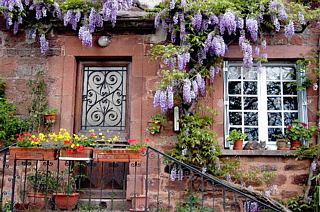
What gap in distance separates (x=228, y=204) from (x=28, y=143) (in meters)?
2.95

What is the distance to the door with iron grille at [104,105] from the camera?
692 cm

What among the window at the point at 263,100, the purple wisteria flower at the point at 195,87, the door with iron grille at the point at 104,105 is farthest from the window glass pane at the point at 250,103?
the door with iron grille at the point at 104,105

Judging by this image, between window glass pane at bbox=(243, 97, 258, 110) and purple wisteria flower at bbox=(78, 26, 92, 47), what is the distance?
2599mm

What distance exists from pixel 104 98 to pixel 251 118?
92.2 inches

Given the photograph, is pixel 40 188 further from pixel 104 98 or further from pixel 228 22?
pixel 228 22

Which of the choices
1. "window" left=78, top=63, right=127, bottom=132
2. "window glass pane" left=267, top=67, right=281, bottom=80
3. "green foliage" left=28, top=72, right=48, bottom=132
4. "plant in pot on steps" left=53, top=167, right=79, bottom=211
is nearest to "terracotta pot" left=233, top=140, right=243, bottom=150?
"window glass pane" left=267, top=67, right=281, bottom=80

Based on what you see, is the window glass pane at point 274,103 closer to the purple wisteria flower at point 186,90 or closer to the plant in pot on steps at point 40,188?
the purple wisteria flower at point 186,90

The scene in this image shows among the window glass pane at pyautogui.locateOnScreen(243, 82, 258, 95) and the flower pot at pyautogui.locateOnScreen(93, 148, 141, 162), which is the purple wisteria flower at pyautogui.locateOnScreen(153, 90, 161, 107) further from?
the window glass pane at pyautogui.locateOnScreen(243, 82, 258, 95)

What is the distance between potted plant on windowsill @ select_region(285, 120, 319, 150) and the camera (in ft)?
21.9

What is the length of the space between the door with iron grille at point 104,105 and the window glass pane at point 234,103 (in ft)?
5.48

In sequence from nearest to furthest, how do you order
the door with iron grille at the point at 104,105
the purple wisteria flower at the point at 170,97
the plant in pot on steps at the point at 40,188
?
the plant in pot on steps at the point at 40,188, the purple wisteria flower at the point at 170,97, the door with iron grille at the point at 104,105

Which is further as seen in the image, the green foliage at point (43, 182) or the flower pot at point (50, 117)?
the flower pot at point (50, 117)

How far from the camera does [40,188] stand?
20.9ft

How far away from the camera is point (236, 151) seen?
664cm
